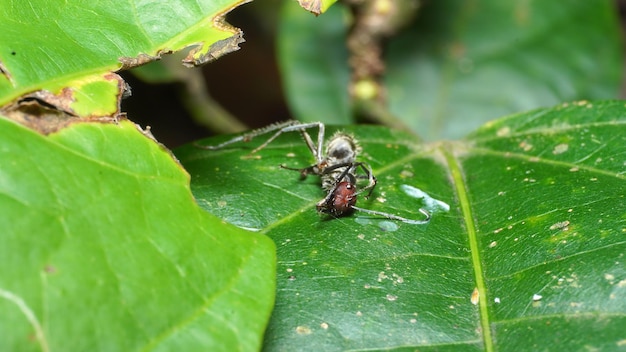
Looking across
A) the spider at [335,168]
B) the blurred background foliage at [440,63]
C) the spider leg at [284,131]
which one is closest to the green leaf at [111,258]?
the spider at [335,168]

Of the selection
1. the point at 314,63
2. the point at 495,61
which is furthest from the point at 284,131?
the point at 495,61

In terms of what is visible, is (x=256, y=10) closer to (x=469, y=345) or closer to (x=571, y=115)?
(x=571, y=115)

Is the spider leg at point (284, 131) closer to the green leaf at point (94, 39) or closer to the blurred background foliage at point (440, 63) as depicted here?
the green leaf at point (94, 39)

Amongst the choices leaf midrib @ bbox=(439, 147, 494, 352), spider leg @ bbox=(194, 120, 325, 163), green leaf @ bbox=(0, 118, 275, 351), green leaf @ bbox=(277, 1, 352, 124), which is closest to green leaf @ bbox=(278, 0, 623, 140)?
green leaf @ bbox=(277, 1, 352, 124)

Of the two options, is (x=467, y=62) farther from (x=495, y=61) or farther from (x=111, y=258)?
(x=111, y=258)

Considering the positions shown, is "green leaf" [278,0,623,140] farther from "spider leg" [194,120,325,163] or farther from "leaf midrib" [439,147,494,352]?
"leaf midrib" [439,147,494,352]

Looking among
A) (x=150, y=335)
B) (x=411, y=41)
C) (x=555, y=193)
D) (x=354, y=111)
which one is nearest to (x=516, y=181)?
(x=555, y=193)

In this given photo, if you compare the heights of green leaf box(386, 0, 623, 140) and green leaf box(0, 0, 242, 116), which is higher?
green leaf box(0, 0, 242, 116)
